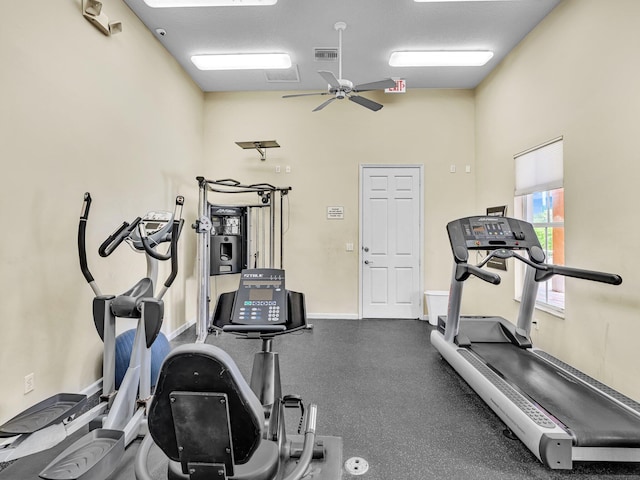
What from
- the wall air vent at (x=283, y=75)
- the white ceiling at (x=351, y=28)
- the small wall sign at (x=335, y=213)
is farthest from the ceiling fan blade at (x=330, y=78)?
the small wall sign at (x=335, y=213)

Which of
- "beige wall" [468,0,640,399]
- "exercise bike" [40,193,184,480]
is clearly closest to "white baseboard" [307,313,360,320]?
"beige wall" [468,0,640,399]

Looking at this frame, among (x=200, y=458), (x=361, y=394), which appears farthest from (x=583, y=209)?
(x=200, y=458)

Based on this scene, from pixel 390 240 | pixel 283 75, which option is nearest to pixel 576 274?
pixel 390 240

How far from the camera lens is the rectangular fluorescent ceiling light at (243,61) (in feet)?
13.0

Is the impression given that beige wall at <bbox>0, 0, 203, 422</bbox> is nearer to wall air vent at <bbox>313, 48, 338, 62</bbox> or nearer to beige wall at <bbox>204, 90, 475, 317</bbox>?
beige wall at <bbox>204, 90, 475, 317</bbox>

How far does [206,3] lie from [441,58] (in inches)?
106

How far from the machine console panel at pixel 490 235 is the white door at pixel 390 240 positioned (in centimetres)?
198

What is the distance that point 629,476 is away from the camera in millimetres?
1756

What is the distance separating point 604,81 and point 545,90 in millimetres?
785

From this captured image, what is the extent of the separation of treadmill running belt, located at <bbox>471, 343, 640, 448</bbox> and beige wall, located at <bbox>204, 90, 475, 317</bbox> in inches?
87.6

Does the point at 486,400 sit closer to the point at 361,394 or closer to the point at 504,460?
the point at 504,460

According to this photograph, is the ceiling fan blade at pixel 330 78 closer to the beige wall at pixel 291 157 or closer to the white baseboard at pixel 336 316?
the beige wall at pixel 291 157

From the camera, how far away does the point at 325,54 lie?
12.7ft

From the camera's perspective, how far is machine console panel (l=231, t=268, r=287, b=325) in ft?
4.73
